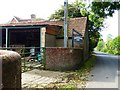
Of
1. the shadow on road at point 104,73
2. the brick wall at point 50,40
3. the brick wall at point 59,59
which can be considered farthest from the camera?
the brick wall at point 50,40

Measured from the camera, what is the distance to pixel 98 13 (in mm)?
21938

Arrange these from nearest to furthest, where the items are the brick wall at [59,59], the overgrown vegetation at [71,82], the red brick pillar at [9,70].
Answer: the red brick pillar at [9,70]
the overgrown vegetation at [71,82]
the brick wall at [59,59]

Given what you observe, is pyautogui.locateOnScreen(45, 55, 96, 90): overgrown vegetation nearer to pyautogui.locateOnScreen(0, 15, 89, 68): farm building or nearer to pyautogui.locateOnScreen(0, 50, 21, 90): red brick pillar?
pyautogui.locateOnScreen(0, 50, 21, 90): red brick pillar

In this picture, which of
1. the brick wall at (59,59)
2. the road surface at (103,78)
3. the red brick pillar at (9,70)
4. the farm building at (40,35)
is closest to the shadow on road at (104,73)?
the road surface at (103,78)

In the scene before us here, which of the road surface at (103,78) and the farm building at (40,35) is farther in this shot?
the farm building at (40,35)

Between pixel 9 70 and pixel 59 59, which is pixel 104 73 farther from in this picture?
pixel 9 70

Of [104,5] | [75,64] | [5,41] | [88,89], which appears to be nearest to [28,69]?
[75,64]

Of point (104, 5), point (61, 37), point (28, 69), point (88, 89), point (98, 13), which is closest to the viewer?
point (88, 89)

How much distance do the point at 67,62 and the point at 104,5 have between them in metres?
6.67

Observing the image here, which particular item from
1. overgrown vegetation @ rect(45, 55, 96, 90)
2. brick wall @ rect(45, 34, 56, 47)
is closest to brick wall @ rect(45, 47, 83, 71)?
overgrown vegetation @ rect(45, 55, 96, 90)

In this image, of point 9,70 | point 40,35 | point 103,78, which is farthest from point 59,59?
point 9,70

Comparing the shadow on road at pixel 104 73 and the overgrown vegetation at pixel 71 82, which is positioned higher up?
the overgrown vegetation at pixel 71 82

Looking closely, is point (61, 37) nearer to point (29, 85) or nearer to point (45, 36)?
point (45, 36)

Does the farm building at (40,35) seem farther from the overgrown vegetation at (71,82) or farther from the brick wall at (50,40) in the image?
the overgrown vegetation at (71,82)
